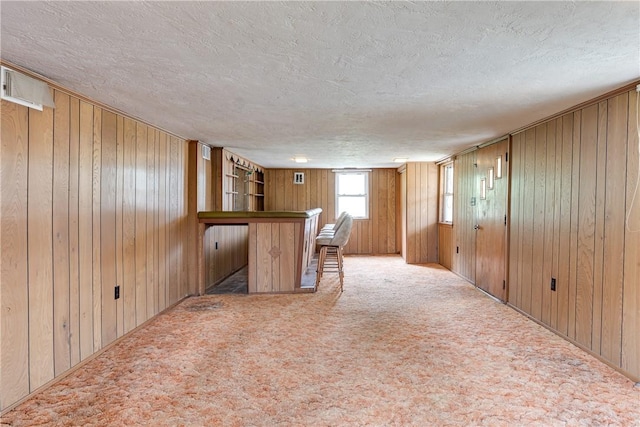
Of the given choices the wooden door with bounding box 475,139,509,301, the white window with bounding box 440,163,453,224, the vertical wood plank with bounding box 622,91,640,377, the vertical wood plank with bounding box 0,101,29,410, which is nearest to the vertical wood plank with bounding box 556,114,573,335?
the vertical wood plank with bounding box 622,91,640,377

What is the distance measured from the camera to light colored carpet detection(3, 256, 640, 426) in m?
1.79

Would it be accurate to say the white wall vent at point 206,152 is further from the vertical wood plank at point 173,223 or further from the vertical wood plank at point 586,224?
the vertical wood plank at point 586,224

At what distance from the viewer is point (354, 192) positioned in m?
7.48

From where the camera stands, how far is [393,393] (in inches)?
78.2

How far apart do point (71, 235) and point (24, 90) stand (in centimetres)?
92

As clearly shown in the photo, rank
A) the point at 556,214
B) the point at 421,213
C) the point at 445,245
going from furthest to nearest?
the point at 421,213 < the point at 445,245 < the point at 556,214

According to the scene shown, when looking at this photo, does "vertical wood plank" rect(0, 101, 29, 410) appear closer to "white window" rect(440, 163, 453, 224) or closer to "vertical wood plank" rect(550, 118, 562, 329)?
"vertical wood plank" rect(550, 118, 562, 329)

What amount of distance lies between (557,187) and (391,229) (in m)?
4.58

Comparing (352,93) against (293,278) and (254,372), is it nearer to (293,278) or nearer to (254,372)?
(254,372)

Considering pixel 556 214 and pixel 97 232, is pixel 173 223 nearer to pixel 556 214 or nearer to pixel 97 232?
pixel 97 232

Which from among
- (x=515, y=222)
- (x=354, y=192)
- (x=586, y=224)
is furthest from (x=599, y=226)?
(x=354, y=192)

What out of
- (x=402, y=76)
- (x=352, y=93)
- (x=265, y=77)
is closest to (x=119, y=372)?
(x=265, y=77)

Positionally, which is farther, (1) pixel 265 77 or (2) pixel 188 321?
(2) pixel 188 321

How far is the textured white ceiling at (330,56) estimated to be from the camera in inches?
53.3
